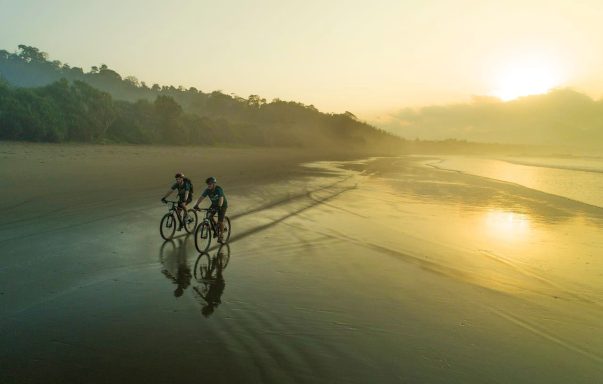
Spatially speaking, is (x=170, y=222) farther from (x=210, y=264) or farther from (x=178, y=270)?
(x=178, y=270)

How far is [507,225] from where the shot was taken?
19719 millimetres

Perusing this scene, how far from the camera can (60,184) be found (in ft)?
74.8

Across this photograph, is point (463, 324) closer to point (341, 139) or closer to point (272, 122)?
point (272, 122)

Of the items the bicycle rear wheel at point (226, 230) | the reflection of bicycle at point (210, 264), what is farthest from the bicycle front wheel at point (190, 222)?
the reflection of bicycle at point (210, 264)

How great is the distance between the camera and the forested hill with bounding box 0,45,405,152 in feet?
154

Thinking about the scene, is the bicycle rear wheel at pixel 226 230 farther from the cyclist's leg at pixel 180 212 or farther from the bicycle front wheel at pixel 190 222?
the cyclist's leg at pixel 180 212

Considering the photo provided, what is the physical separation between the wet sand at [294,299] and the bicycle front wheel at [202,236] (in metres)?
0.30

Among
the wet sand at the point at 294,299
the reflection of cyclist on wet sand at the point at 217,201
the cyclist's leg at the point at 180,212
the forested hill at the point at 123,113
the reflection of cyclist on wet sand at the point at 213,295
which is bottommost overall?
the reflection of cyclist on wet sand at the point at 213,295

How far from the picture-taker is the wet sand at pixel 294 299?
626 centimetres

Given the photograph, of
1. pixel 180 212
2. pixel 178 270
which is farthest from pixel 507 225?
pixel 178 270

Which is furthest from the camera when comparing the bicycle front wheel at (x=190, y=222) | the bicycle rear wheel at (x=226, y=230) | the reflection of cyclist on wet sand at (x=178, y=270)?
A: the bicycle front wheel at (x=190, y=222)

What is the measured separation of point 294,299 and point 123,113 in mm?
66127

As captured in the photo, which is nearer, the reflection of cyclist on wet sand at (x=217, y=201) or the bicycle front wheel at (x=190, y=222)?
the reflection of cyclist on wet sand at (x=217, y=201)

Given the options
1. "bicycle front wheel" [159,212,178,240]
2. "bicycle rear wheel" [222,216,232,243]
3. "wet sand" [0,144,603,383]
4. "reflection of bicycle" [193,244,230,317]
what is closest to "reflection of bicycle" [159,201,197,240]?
"bicycle front wheel" [159,212,178,240]
